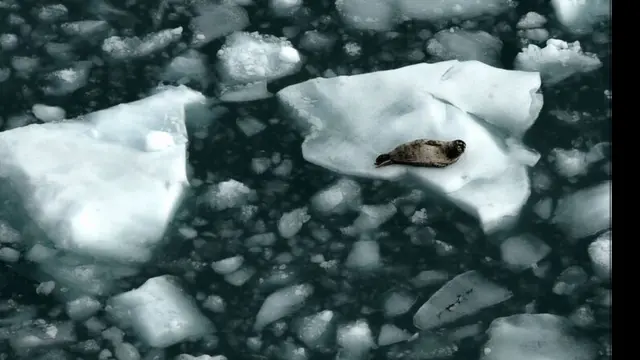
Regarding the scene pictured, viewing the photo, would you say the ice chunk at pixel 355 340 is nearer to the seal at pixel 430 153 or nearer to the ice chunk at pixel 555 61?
the seal at pixel 430 153

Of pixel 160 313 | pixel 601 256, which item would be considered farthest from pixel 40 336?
pixel 601 256

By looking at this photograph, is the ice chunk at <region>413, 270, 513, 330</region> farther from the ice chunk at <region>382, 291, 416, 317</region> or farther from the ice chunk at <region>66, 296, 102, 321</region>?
the ice chunk at <region>66, 296, 102, 321</region>

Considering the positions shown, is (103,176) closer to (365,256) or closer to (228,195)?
(228,195)

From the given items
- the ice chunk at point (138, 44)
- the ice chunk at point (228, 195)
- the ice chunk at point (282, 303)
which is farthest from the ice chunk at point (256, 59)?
the ice chunk at point (282, 303)

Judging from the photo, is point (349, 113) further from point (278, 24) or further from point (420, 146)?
point (278, 24)

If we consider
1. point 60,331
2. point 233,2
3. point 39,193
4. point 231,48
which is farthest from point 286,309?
point 233,2

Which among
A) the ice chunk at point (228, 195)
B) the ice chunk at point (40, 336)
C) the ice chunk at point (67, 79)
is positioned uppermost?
the ice chunk at point (67, 79)
